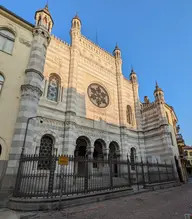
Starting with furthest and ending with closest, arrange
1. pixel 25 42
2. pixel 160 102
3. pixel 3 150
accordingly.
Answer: pixel 160 102 → pixel 25 42 → pixel 3 150

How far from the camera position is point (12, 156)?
826cm

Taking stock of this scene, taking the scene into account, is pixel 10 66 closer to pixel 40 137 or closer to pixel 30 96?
pixel 30 96

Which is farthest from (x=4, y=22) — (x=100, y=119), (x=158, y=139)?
(x=158, y=139)

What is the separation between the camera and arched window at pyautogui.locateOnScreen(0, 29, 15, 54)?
10.2 meters

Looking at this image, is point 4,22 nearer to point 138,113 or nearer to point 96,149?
point 96,149

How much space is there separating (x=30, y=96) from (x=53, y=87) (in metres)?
5.42

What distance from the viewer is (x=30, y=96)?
9.94 metres

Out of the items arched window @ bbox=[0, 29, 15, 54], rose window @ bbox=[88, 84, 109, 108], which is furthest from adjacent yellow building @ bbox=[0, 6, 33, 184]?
rose window @ bbox=[88, 84, 109, 108]

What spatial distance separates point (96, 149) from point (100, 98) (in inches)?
258

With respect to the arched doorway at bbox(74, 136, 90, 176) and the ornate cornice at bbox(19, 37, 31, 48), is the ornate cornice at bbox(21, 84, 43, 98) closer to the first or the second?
the ornate cornice at bbox(19, 37, 31, 48)

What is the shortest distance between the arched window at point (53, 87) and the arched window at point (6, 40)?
5.07 m

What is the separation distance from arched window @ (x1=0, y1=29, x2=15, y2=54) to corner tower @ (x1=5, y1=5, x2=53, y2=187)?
1434 mm

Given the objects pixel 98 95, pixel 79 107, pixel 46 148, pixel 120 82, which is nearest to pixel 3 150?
pixel 46 148

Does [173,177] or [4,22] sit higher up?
[4,22]
